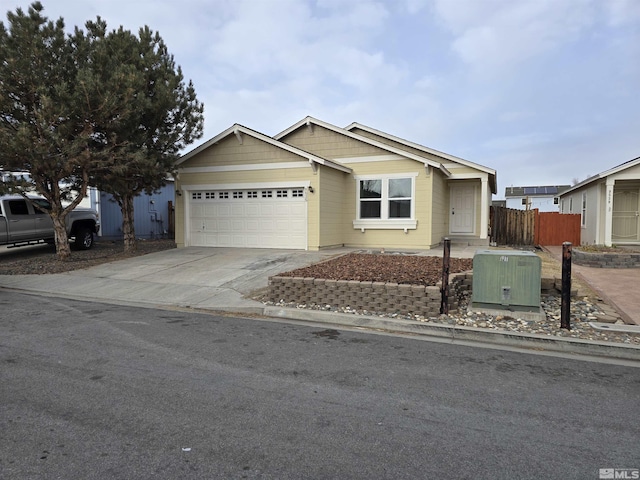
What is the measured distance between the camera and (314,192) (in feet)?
46.6

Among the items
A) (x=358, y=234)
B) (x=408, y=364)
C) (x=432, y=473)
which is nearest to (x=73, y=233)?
(x=358, y=234)

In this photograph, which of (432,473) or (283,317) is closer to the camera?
(432,473)

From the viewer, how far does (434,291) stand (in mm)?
6805

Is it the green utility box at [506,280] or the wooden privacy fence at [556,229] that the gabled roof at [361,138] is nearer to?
the wooden privacy fence at [556,229]

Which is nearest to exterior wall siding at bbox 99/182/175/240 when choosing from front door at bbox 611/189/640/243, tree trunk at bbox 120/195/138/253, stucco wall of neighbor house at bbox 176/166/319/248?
stucco wall of neighbor house at bbox 176/166/319/248

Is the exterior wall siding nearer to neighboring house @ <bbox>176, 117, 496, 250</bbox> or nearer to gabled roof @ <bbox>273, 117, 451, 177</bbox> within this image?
neighboring house @ <bbox>176, 117, 496, 250</bbox>

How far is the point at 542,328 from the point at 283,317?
13.0ft

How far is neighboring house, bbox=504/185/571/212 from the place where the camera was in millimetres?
41938

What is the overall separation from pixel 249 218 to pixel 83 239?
6609 millimetres

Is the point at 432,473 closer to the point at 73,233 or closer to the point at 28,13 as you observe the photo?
the point at 28,13

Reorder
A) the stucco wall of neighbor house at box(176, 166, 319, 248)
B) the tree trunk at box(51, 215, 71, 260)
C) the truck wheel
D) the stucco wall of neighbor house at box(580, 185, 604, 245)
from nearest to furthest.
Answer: the tree trunk at box(51, 215, 71, 260) → the stucco wall of neighbor house at box(176, 166, 319, 248) → the stucco wall of neighbor house at box(580, 185, 604, 245) → the truck wheel

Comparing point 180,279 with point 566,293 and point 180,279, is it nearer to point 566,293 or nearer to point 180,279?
point 180,279

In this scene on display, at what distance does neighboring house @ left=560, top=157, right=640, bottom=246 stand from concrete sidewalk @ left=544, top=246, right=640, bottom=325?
4.10 metres

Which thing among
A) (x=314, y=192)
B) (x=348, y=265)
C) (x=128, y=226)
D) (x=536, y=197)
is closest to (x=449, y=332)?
(x=348, y=265)
